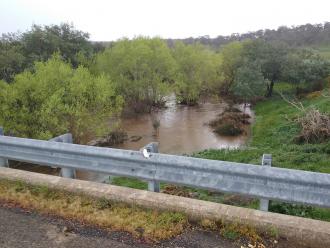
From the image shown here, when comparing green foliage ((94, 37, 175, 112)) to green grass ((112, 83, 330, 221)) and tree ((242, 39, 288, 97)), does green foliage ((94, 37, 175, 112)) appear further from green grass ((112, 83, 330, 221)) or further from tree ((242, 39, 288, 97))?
tree ((242, 39, 288, 97))

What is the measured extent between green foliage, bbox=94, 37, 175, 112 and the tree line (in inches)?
3.1

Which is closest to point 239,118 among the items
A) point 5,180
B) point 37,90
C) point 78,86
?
point 78,86

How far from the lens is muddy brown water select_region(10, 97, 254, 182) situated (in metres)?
19.1

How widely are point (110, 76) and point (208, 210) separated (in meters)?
25.3

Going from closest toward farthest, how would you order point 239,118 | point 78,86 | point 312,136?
point 312,136 → point 78,86 → point 239,118

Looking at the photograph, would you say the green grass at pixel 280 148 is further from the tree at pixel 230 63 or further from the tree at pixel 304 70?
the tree at pixel 230 63

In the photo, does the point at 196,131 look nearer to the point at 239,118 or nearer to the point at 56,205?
the point at 239,118

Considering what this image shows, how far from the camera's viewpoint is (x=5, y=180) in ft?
19.0

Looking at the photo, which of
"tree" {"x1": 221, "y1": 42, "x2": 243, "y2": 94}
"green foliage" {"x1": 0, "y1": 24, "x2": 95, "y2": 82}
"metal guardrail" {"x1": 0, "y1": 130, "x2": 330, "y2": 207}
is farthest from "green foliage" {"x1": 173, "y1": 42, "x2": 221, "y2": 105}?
"metal guardrail" {"x1": 0, "y1": 130, "x2": 330, "y2": 207}

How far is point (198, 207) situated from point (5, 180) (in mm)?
3251

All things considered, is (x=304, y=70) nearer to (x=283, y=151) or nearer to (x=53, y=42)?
(x=283, y=151)

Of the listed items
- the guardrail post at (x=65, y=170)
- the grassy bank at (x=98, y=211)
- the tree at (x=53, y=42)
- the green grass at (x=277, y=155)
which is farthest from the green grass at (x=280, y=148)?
the tree at (x=53, y=42)

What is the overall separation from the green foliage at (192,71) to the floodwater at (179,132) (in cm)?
139

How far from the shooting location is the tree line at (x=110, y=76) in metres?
16.8
